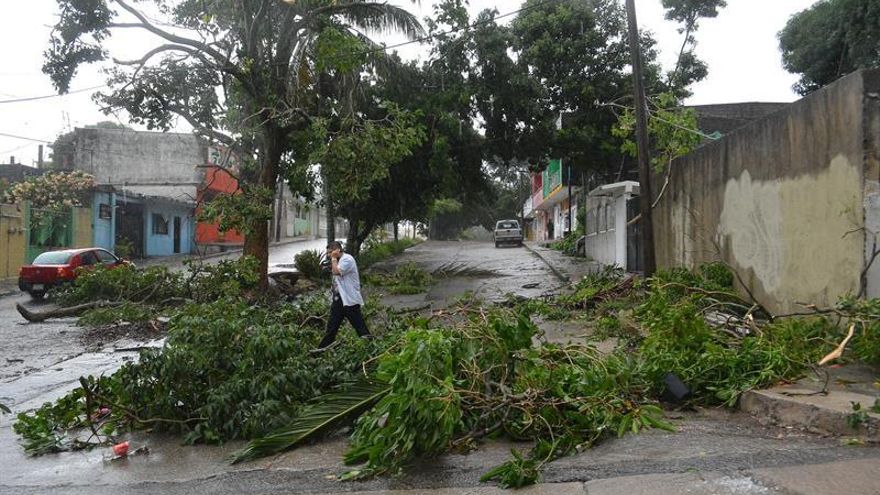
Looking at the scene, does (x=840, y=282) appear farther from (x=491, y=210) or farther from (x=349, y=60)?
(x=491, y=210)

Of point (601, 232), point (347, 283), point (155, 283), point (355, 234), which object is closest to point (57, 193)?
point (355, 234)

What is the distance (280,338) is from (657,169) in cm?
896

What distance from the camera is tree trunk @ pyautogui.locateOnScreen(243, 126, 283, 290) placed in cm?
1614

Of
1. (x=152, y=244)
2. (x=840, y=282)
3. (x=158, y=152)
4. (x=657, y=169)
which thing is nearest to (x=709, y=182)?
(x=657, y=169)

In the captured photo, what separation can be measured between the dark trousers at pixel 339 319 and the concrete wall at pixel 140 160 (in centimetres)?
3309

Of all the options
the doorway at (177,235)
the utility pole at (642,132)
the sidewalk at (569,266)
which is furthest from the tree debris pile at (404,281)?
the doorway at (177,235)

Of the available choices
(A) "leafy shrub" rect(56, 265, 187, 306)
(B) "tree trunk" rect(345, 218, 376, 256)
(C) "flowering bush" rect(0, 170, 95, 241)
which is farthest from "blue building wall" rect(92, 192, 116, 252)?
(A) "leafy shrub" rect(56, 265, 187, 306)

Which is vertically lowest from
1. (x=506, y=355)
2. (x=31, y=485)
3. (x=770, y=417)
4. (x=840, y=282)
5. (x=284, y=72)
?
(x=31, y=485)

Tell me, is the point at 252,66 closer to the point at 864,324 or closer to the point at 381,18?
the point at 381,18

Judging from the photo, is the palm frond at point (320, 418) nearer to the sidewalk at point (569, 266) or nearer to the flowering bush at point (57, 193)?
the sidewalk at point (569, 266)

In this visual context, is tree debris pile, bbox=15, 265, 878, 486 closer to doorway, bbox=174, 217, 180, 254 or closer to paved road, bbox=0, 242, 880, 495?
paved road, bbox=0, 242, 880, 495

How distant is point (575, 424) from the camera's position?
17.1 ft

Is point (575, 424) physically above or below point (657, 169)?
below

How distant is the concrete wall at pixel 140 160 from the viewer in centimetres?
4025
